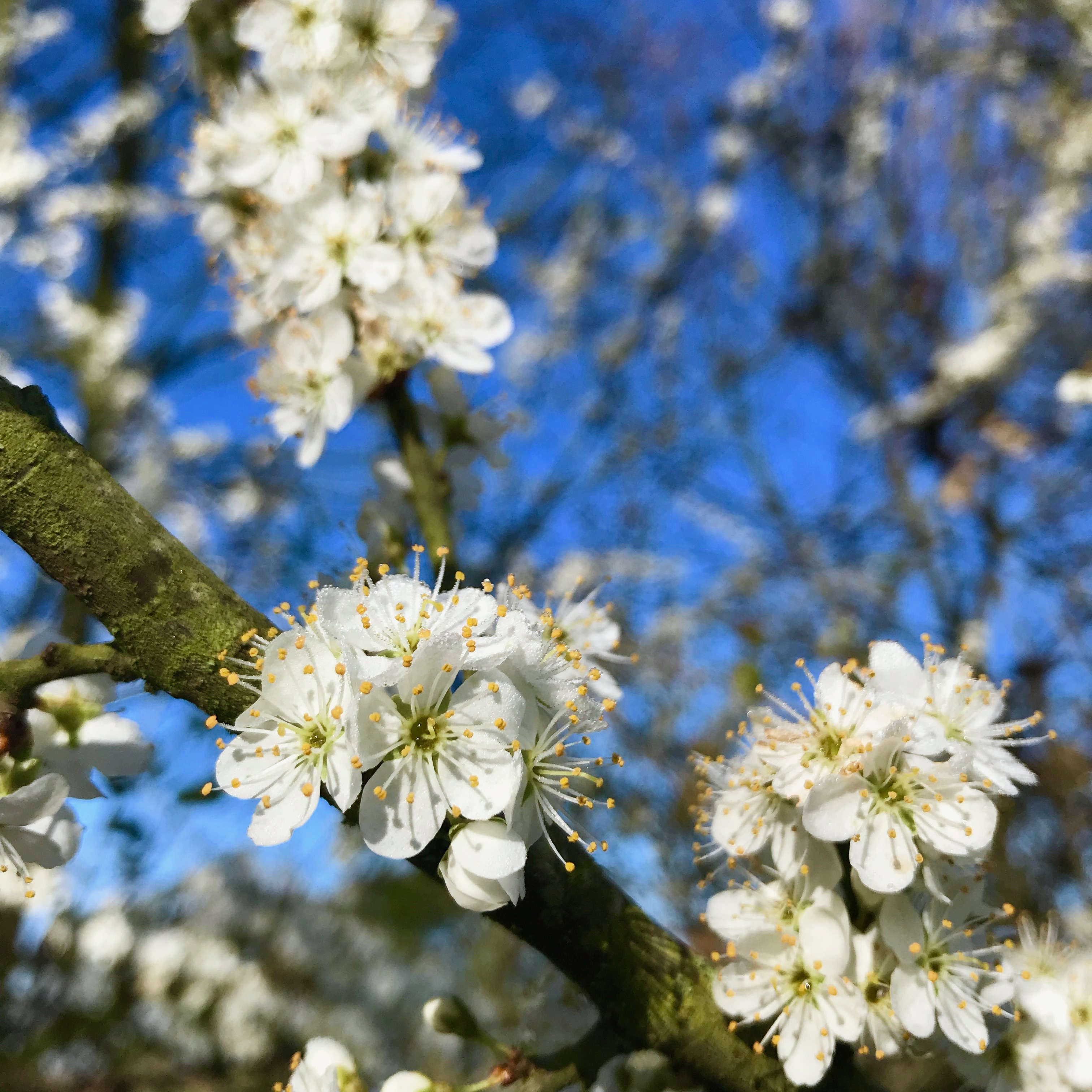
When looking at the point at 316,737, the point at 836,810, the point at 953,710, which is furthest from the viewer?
the point at 953,710

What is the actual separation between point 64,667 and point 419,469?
3.10 feet

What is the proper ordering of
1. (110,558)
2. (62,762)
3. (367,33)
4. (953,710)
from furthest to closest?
1. (367,33)
2. (953,710)
3. (62,762)
4. (110,558)

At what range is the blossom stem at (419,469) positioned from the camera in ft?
5.94

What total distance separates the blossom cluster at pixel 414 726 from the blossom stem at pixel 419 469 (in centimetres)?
73

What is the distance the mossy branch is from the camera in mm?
926

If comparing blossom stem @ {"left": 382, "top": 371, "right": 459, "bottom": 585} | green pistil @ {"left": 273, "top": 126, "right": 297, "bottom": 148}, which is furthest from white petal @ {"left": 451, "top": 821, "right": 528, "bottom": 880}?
green pistil @ {"left": 273, "top": 126, "right": 297, "bottom": 148}

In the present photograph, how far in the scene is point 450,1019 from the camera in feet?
4.57

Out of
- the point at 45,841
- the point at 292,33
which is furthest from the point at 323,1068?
the point at 292,33

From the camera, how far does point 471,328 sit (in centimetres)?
186

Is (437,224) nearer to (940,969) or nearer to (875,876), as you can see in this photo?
(875,876)

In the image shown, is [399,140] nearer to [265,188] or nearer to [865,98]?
[265,188]

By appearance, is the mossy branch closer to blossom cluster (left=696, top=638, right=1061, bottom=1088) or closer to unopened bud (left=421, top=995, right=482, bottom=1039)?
blossom cluster (left=696, top=638, right=1061, bottom=1088)

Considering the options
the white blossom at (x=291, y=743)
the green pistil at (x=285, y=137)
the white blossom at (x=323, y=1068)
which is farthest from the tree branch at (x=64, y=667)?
the green pistil at (x=285, y=137)

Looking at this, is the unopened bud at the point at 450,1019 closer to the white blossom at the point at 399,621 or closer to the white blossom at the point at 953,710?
the white blossom at the point at 399,621
